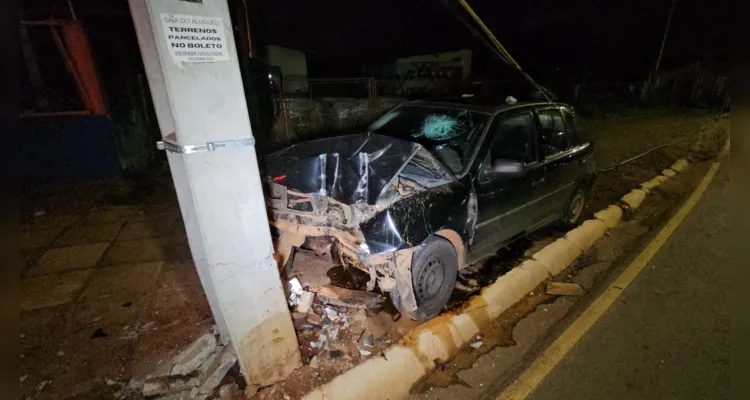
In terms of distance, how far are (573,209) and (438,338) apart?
3.49 meters

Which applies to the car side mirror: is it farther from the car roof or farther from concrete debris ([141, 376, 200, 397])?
concrete debris ([141, 376, 200, 397])

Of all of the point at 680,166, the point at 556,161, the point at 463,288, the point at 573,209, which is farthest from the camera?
the point at 680,166

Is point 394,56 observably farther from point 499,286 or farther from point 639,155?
point 499,286

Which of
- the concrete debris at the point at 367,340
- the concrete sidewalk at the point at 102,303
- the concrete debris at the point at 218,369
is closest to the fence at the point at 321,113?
the concrete sidewalk at the point at 102,303

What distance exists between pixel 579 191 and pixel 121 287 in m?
5.78

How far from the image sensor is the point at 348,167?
3.11 m

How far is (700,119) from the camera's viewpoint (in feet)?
43.6

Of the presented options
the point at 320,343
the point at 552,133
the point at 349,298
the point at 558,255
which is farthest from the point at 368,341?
the point at 552,133

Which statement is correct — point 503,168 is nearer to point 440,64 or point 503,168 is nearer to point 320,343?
point 320,343

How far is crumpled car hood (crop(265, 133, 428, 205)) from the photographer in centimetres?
298

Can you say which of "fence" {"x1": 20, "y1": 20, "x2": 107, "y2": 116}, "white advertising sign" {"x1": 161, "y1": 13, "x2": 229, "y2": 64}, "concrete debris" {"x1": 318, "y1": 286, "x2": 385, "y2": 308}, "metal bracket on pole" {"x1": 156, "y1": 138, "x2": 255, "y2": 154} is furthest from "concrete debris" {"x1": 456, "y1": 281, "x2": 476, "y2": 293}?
"fence" {"x1": 20, "y1": 20, "x2": 107, "y2": 116}

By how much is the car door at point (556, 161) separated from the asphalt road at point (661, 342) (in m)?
1.18

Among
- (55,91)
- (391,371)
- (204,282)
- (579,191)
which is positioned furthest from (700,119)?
(55,91)

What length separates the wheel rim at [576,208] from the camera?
511cm
